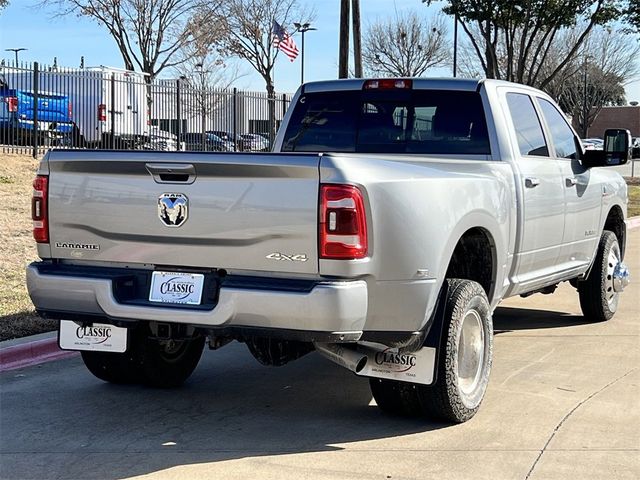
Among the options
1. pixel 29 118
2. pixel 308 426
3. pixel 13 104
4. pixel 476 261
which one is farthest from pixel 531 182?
pixel 29 118

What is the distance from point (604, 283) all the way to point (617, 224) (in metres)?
0.77

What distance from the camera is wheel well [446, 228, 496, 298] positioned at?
5652mm

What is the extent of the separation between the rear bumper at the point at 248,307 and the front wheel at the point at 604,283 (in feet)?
13.6

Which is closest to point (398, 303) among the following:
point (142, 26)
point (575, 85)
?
point (142, 26)

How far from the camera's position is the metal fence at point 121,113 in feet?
65.4

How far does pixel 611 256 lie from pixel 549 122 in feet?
5.36

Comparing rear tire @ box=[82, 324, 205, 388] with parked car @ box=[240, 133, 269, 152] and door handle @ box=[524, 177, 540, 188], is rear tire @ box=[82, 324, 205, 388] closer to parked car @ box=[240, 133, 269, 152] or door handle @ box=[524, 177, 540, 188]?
door handle @ box=[524, 177, 540, 188]

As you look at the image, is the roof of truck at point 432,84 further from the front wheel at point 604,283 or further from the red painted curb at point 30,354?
the red painted curb at point 30,354

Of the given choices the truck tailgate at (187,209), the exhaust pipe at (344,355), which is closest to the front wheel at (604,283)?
the exhaust pipe at (344,355)

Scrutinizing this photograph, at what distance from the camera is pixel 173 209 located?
15.5ft

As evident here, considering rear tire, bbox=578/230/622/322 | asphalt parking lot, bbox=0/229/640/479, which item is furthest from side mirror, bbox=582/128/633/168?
asphalt parking lot, bbox=0/229/640/479

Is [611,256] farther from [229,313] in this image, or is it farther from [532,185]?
[229,313]

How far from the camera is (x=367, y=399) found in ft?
19.3

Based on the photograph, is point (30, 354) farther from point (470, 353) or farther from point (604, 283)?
point (604, 283)
